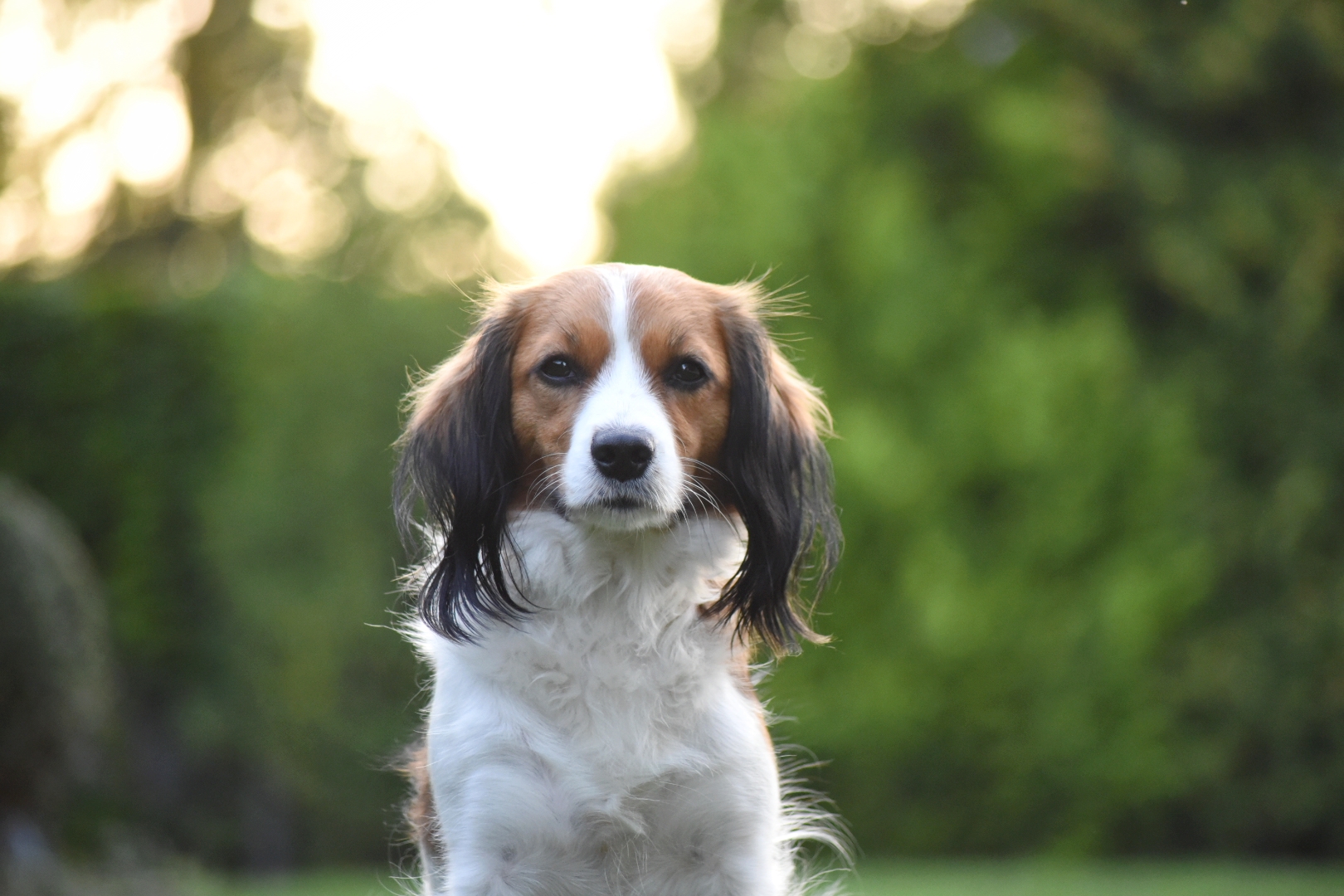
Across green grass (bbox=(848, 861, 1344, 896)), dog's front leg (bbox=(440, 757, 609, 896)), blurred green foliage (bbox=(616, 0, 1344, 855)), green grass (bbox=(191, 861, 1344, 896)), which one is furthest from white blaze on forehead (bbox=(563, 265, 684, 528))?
blurred green foliage (bbox=(616, 0, 1344, 855))

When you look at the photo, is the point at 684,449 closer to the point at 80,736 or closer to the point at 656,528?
the point at 656,528

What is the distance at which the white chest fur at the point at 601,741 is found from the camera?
9.96ft

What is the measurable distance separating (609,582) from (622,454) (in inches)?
17.6

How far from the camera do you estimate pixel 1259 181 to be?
11102 millimetres

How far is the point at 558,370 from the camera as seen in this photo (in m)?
3.24

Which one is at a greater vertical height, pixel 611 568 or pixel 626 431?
pixel 626 431

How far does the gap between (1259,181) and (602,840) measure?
10037mm

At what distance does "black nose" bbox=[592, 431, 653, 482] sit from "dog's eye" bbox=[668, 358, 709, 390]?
34 centimetres

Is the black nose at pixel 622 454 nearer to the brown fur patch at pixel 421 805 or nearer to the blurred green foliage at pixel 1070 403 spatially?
the brown fur patch at pixel 421 805

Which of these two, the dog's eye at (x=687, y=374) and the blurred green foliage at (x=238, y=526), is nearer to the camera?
the dog's eye at (x=687, y=374)

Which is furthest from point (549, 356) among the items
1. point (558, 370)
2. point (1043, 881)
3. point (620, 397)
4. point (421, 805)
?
point (1043, 881)

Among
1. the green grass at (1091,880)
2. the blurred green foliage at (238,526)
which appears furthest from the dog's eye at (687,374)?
the blurred green foliage at (238,526)

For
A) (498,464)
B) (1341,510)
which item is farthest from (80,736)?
(1341,510)

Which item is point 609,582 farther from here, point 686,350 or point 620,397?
point 686,350
